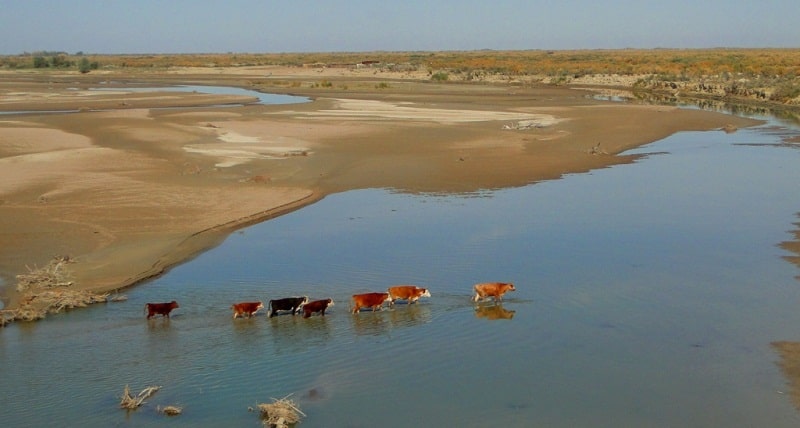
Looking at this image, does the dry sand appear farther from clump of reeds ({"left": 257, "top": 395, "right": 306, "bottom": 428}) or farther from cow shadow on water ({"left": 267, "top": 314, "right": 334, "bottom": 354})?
clump of reeds ({"left": 257, "top": 395, "right": 306, "bottom": 428})

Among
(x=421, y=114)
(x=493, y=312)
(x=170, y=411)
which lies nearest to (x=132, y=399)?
(x=170, y=411)

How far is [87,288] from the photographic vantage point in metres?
12.8

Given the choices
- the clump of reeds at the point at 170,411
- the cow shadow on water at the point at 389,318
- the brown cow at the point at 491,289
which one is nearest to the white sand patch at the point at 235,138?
the cow shadow on water at the point at 389,318

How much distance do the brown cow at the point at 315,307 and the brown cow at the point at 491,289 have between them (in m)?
2.08

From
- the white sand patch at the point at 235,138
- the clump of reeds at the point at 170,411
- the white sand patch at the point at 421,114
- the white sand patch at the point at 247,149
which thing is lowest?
the clump of reeds at the point at 170,411

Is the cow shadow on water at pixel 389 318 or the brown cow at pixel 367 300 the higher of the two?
the brown cow at pixel 367 300

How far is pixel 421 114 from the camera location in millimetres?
39812

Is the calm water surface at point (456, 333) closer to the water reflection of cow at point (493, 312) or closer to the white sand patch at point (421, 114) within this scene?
the water reflection of cow at point (493, 312)

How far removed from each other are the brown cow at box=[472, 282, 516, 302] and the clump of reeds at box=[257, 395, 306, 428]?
13.7 feet

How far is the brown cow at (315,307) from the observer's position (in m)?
11.5

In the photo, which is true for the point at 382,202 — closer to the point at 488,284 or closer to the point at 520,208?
the point at 520,208

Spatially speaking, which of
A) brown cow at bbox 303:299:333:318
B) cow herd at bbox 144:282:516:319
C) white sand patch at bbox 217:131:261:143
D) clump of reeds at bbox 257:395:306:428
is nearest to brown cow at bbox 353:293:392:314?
cow herd at bbox 144:282:516:319

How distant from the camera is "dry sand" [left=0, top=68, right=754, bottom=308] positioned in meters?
15.8

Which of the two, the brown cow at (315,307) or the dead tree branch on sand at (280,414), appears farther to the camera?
the brown cow at (315,307)
